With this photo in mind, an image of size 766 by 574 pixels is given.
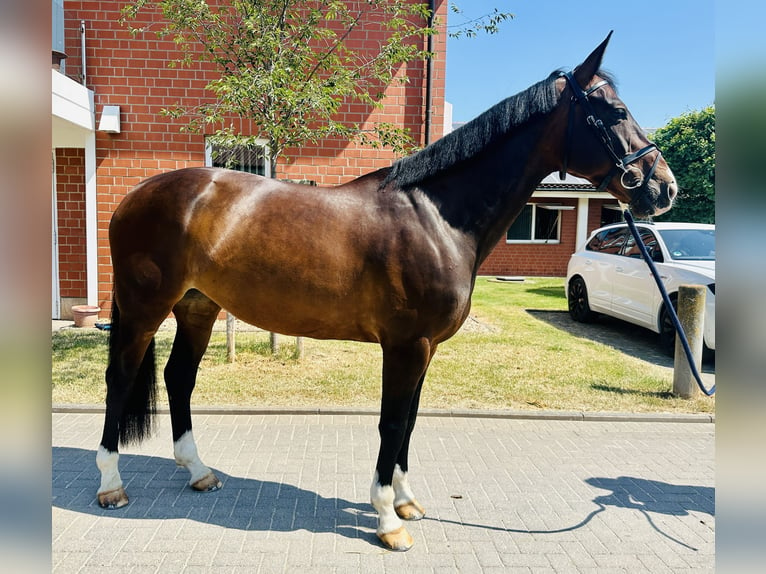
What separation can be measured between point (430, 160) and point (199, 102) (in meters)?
6.55

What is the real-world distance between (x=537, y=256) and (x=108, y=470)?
616 inches

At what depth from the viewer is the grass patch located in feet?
16.5

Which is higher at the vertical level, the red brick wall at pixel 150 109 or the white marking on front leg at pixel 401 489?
the red brick wall at pixel 150 109

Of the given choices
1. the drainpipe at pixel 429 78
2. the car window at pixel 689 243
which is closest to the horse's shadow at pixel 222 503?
the drainpipe at pixel 429 78

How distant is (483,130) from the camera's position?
2693mm

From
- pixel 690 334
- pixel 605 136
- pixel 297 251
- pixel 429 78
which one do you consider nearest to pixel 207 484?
pixel 297 251

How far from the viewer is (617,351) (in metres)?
7.48

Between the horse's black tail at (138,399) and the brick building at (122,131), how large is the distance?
5171mm

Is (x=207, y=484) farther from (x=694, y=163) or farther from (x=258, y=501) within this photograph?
(x=694, y=163)

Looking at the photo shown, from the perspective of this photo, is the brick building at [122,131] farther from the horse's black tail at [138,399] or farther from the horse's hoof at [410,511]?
the horse's hoof at [410,511]

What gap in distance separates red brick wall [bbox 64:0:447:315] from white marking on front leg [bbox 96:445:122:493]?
5783mm

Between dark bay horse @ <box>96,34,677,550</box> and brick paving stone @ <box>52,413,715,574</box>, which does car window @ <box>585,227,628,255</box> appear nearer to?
brick paving stone @ <box>52,413,715,574</box>

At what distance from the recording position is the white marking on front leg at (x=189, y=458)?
3.24m

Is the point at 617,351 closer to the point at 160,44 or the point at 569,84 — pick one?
the point at 569,84
